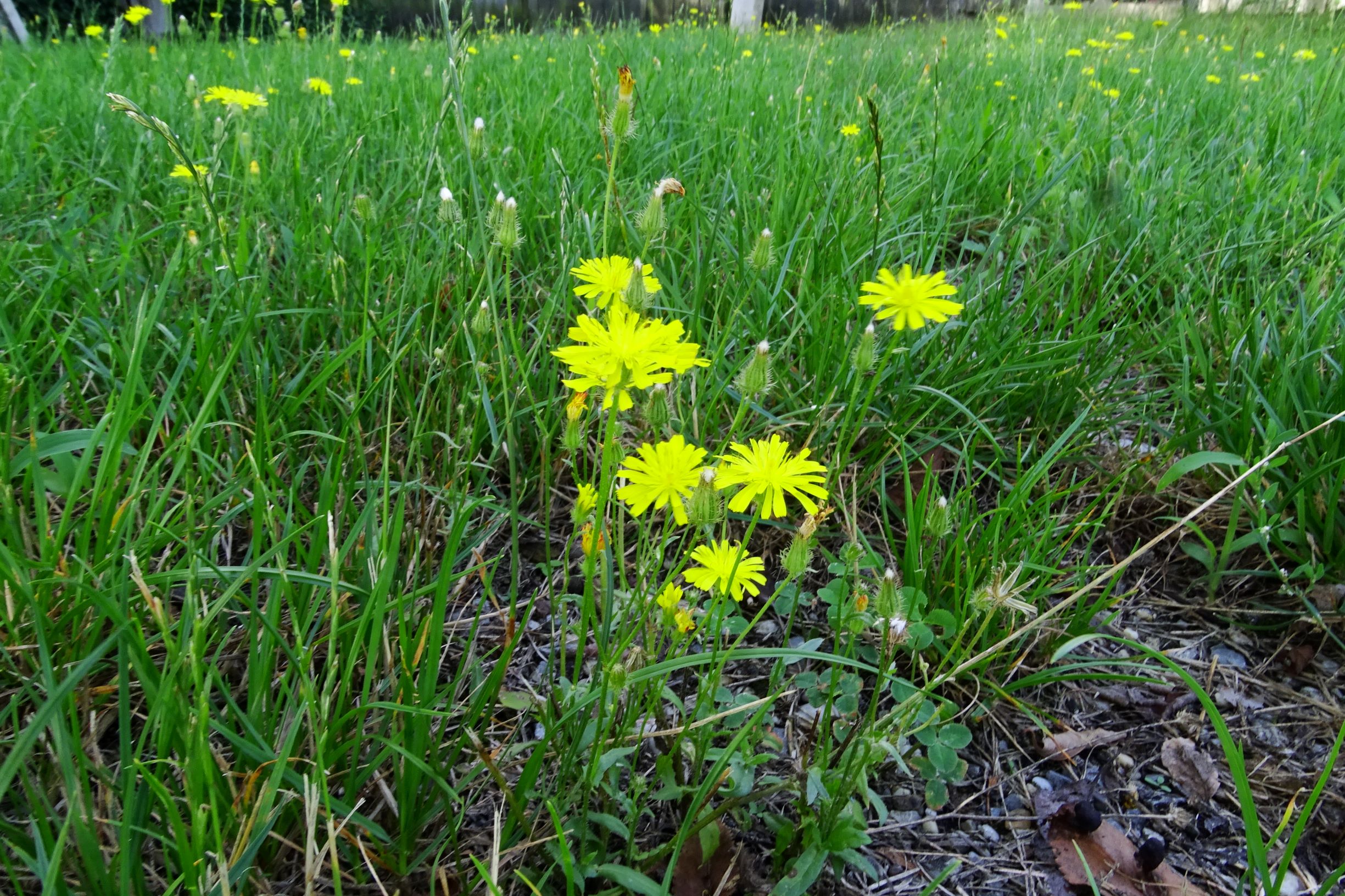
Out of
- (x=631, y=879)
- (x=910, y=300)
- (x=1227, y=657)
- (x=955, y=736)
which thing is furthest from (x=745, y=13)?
(x=631, y=879)

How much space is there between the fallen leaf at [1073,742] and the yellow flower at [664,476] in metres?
0.61

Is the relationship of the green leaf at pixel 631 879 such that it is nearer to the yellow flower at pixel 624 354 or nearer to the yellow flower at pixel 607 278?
the yellow flower at pixel 624 354

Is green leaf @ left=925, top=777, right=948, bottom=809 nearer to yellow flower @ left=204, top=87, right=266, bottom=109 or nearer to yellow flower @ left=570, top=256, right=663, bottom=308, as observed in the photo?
yellow flower @ left=570, top=256, right=663, bottom=308

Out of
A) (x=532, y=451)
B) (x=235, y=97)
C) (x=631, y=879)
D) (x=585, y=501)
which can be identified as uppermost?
(x=235, y=97)

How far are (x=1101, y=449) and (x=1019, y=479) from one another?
16.4 inches

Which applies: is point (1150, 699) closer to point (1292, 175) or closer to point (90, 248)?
point (1292, 175)

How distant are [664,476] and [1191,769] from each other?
0.78 metres

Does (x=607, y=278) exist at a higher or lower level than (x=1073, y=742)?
higher

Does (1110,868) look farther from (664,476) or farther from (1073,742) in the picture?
(664,476)

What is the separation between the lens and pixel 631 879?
78cm

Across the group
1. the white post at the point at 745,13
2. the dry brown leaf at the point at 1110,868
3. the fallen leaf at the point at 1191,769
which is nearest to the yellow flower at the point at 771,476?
the dry brown leaf at the point at 1110,868

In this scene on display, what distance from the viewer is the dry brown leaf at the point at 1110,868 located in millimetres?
912

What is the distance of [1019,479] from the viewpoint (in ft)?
3.91

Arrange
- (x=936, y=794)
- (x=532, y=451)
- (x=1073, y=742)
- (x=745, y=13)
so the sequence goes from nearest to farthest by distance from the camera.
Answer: (x=936, y=794)
(x=1073, y=742)
(x=532, y=451)
(x=745, y=13)
